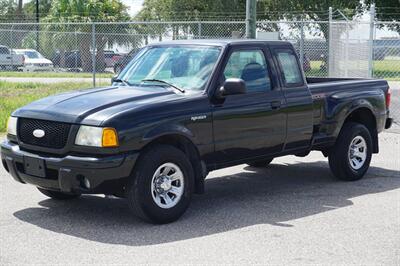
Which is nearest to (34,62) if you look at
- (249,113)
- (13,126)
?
(13,126)

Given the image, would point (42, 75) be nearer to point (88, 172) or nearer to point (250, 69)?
point (250, 69)

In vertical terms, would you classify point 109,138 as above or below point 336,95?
below

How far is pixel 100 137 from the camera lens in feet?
21.2

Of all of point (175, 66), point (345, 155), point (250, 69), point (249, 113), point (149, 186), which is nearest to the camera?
point (149, 186)

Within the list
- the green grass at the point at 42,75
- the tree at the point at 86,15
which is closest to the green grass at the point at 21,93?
the green grass at the point at 42,75

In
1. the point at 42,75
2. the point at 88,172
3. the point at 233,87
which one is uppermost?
the point at 233,87

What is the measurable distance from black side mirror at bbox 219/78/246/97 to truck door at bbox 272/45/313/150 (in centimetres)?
98

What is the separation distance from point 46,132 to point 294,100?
115 inches

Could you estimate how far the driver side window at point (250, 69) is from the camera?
773 cm

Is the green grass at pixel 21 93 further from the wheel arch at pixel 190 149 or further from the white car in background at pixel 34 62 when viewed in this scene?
the white car in background at pixel 34 62

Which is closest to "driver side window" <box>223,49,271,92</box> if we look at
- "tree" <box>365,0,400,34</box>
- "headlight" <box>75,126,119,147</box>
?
"headlight" <box>75,126,119,147</box>

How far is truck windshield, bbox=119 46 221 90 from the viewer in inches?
297

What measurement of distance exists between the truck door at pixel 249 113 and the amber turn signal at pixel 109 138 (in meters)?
1.24

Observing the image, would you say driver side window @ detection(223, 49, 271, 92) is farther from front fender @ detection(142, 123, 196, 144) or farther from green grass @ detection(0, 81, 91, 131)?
green grass @ detection(0, 81, 91, 131)
